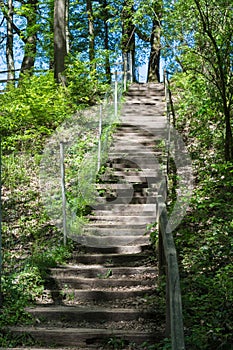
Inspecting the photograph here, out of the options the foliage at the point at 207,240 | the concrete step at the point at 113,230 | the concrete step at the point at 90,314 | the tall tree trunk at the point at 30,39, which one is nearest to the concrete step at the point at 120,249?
the concrete step at the point at 113,230

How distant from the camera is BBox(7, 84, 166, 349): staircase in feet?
15.1

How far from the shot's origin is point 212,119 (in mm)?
11617

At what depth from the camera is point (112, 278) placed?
599cm

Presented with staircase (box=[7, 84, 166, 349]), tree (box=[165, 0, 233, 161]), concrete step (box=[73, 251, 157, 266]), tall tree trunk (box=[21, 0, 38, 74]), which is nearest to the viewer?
staircase (box=[7, 84, 166, 349])

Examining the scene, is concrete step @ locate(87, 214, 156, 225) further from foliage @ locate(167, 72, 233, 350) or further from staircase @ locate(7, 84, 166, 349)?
foliage @ locate(167, 72, 233, 350)

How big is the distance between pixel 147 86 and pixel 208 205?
1086 centimetres

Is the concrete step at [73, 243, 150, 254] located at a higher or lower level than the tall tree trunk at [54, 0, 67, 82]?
lower

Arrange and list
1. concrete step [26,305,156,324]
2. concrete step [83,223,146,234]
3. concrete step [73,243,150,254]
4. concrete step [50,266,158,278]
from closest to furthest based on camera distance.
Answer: concrete step [26,305,156,324] → concrete step [50,266,158,278] → concrete step [73,243,150,254] → concrete step [83,223,146,234]

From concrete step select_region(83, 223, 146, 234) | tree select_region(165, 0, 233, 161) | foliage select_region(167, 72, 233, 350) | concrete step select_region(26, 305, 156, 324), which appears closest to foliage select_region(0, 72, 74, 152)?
foliage select_region(167, 72, 233, 350)

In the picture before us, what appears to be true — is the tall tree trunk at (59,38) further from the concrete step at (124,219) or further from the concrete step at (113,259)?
the concrete step at (113,259)

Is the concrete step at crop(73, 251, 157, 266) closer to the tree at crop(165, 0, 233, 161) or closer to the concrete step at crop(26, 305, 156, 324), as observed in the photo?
the concrete step at crop(26, 305, 156, 324)

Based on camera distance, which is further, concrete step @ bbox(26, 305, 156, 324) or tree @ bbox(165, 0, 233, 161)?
tree @ bbox(165, 0, 233, 161)

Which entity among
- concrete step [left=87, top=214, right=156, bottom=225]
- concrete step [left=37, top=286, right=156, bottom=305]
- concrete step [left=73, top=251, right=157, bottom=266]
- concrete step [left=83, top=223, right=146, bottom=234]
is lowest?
concrete step [left=37, top=286, right=156, bottom=305]

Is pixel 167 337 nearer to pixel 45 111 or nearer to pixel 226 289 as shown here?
pixel 226 289
